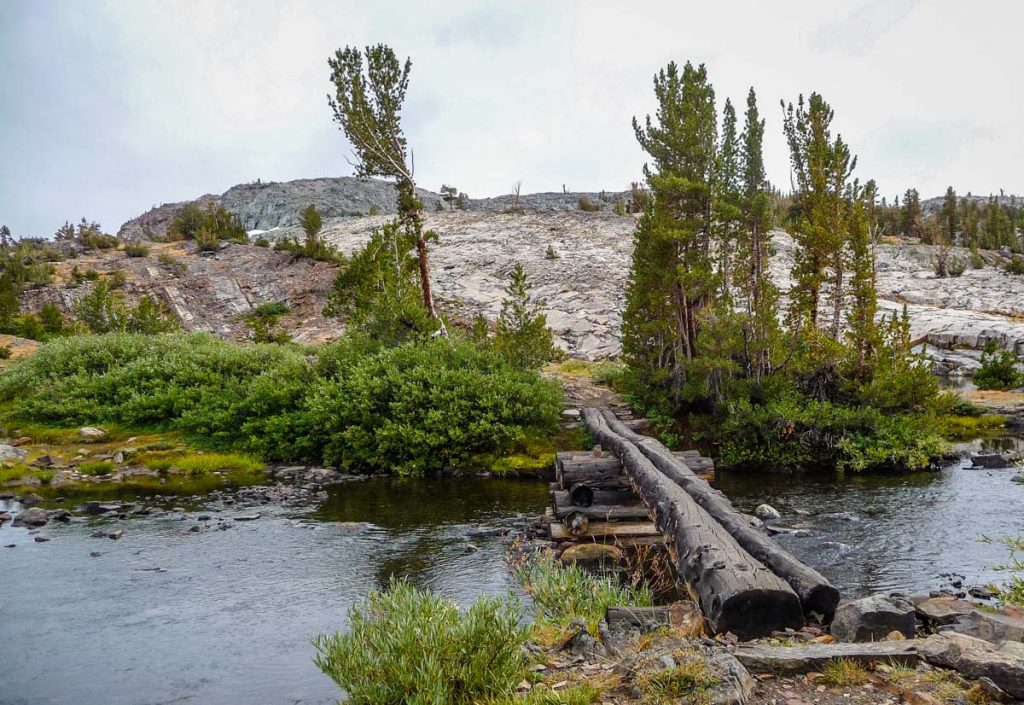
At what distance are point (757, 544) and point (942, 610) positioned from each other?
2048 millimetres

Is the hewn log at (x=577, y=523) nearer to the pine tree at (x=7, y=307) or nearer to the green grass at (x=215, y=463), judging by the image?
the green grass at (x=215, y=463)

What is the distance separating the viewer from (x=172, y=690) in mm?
6828

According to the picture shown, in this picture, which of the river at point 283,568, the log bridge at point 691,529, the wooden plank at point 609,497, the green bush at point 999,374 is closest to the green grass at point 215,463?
the river at point 283,568

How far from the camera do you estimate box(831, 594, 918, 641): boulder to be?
627 centimetres

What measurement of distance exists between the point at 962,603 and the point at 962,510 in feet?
22.0

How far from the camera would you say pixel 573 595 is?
8.41 m

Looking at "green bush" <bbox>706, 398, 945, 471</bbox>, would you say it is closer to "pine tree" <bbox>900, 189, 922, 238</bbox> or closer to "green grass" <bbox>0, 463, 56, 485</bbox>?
"green grass" <bbox>0, 463, 56, 485</bbox>

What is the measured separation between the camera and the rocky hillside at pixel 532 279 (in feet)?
121

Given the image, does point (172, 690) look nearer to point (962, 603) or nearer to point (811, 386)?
point (962, 603)

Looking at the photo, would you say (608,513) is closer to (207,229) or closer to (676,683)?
(676,683)

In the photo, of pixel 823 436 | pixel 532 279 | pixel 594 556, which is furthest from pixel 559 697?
pixel 532 279

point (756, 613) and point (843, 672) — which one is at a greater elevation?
point (843, 672)

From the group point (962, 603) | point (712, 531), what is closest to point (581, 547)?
point (712, 531)

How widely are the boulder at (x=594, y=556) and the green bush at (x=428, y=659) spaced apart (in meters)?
5.31
